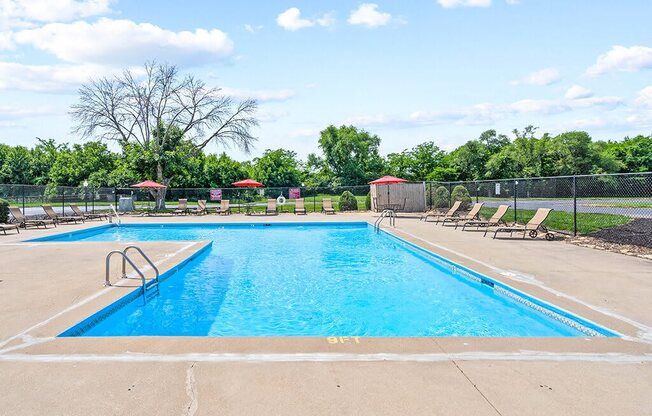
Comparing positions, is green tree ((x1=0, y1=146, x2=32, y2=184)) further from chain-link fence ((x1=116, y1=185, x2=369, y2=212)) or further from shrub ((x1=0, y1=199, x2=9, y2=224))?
shrub ((x1=0, y1=199, x2=9, y2=224))

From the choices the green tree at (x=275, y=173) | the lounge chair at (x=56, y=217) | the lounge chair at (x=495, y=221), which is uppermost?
the green tree at (x=275, y=173)

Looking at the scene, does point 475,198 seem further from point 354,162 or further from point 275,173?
point 354,162

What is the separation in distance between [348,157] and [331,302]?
4305cm

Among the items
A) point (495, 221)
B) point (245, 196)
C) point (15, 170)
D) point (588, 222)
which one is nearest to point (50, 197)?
point (245, 196)

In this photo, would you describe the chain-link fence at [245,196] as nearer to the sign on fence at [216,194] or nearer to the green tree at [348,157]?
the sign on fence at [216,194]

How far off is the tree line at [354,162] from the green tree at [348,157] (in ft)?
0.38

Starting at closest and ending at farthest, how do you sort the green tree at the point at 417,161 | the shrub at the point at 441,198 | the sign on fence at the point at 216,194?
the shrub at the point at 441,198 → the sign on fence at the point at 216,194 → the green tree at the point at 417,161

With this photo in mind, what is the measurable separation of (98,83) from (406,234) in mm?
25286

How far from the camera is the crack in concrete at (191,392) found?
264 centimetres

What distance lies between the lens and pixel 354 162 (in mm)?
49125

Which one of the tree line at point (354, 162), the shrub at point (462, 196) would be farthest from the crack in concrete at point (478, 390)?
the tree line at point (354, 162)

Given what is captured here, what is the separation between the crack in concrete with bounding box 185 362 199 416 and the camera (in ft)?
8.68

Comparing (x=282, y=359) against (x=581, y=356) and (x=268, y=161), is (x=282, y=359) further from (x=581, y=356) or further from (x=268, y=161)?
(x=268, y=161)

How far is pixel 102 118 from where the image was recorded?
2862 cm
